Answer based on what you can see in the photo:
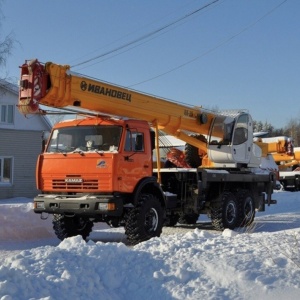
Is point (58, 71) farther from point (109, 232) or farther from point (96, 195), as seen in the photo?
point (109, 232)

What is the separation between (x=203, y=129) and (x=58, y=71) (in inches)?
208

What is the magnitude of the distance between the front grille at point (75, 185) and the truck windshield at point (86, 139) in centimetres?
66

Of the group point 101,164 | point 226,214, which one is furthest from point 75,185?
point 226,214

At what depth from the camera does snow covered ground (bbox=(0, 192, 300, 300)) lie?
5336 mm

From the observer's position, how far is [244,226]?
1424cm

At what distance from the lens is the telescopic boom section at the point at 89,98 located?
10062 mm

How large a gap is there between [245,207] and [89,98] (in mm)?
6195

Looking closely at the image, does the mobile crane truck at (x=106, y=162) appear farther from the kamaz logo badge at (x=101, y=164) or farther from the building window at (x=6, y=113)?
the building window at (x=6, y=113)

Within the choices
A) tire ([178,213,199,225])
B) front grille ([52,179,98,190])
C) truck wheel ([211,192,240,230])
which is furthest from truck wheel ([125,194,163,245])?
tire ([178,213,199,225])

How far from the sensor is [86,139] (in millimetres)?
10867

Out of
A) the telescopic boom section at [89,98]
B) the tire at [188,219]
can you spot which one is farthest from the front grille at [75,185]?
the tire at [188,219]

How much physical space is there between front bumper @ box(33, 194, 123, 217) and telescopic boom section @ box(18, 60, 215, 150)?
192 centimetres

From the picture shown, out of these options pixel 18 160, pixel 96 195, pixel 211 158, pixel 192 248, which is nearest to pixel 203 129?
pixel 211 158

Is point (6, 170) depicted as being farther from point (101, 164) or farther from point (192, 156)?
point (101, 164)
